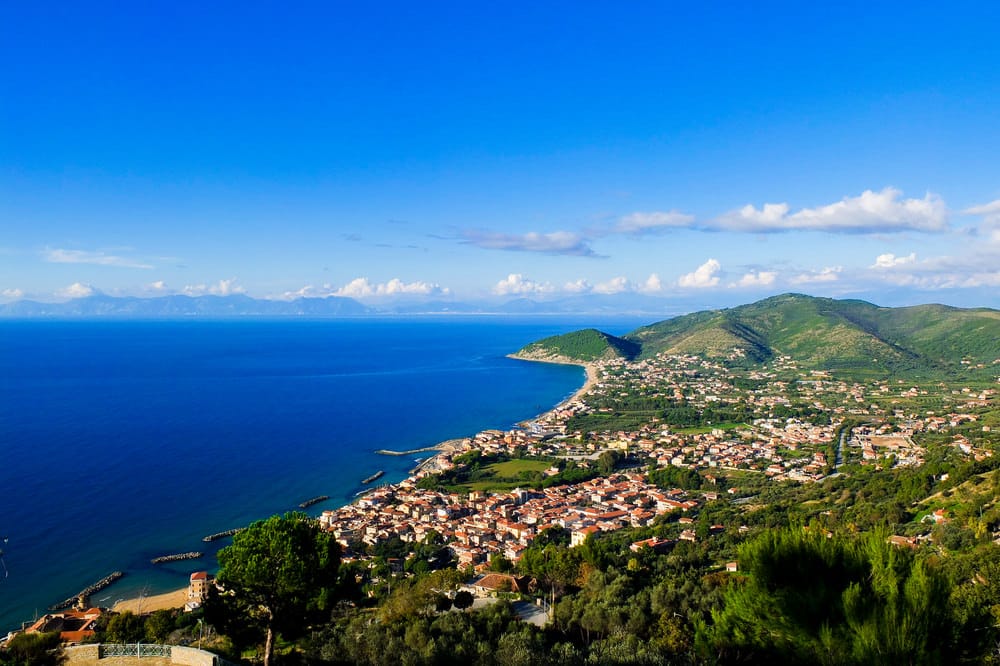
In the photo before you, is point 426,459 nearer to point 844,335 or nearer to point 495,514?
point 495,514

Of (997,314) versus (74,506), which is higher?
(997,314)

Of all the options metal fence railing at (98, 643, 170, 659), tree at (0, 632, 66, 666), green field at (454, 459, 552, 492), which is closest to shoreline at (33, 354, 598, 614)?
green field at (454, 459, 552, 492)

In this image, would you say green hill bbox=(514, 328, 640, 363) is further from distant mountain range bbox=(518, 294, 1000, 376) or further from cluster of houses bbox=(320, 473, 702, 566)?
cluster of houses bbox=(320, 473, 702, 566)

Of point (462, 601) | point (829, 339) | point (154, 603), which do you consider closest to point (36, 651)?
point (462, 601)

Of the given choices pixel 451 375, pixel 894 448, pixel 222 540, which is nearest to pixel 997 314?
pixel 894 448

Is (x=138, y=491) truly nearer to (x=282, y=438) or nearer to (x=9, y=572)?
(x=9, y=572)
